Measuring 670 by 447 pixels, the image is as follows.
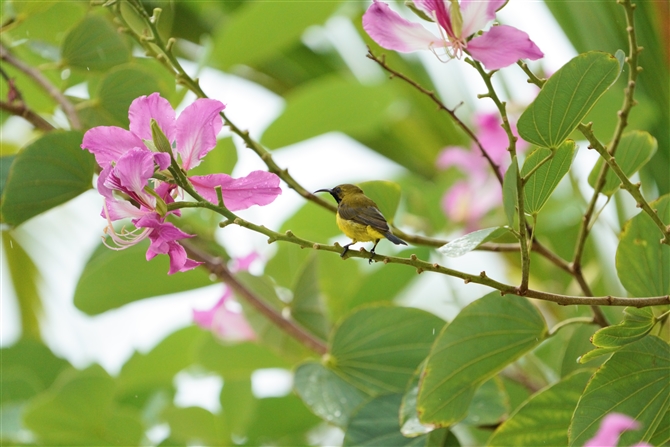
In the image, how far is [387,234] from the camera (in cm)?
51

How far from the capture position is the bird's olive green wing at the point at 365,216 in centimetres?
51

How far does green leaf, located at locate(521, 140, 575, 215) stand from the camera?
460 mm

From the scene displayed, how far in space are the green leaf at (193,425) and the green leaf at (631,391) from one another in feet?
1.99

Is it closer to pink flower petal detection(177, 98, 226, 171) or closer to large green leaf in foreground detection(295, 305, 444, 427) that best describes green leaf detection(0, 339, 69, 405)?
large green leaf in foreground detection(295, 305, 444, 427)

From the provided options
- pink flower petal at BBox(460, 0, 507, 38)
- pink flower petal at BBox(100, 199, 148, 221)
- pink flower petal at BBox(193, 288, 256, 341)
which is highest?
pink flower petal at BBox(460, 0, 507, 38)

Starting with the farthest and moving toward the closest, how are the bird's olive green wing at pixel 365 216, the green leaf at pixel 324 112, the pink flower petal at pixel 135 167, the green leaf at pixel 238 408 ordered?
the green leaf at pixel 324 112 < the green leaf at pixel 238 408 < the bird's olive green wing at pixel 365 216 < the pink flower petal at pixel 135 167

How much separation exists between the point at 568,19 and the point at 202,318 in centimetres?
69

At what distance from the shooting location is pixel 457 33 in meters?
0.45

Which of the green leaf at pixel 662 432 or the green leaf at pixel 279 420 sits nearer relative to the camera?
the green leaf at pixel 662 432

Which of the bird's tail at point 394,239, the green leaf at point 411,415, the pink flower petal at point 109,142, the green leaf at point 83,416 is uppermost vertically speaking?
the pink flower petal at point 109,142

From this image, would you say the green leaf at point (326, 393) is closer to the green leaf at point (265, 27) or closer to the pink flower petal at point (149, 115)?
the pink flower petal at point (149, 115)

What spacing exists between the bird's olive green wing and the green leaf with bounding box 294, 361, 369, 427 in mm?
237

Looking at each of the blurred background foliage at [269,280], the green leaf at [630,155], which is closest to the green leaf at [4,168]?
the blurred background foliage at [269,280]

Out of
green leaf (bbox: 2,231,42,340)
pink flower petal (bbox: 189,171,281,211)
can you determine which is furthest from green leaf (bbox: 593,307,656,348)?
green leaf (bbox: 2,231,42,340)
